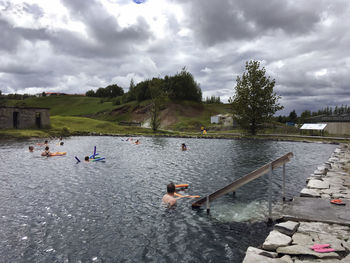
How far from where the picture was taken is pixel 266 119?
58219 millimetres

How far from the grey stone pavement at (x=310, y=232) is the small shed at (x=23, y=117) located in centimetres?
6472

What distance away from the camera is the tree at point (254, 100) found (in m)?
56.9

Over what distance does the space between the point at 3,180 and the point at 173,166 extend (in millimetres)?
13560

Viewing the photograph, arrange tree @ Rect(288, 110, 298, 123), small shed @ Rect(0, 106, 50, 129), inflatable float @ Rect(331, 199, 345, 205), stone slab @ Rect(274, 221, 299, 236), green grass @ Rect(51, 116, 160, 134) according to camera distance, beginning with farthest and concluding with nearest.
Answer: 1. tree @ Rect(288, 110, 298, 123)
2. green grass @ Rect(51, 116, 160, 134)
3. small shed @ Rect(0, 106, 50, 129)
4. inflatable float @ Rect(331, 199, 345, 205)
5. stone slab @ Rect(274, 221, 299, 236)

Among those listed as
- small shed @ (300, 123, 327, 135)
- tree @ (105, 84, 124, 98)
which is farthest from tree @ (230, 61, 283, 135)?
tree @ (105, 84, 124, 98)

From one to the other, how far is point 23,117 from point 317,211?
67.5 m

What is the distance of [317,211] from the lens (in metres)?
9.83

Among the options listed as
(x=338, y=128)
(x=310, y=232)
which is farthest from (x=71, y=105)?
(x=310, y=232)

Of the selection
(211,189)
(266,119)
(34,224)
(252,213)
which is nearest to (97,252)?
(34,224)

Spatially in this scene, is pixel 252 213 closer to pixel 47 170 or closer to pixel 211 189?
pixel 211 189

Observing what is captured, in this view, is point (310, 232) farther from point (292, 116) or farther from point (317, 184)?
point (292, 116)

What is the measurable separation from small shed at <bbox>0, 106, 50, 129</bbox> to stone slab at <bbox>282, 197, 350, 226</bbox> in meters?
64.7

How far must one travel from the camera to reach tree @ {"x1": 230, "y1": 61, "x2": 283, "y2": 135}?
56.9 metres

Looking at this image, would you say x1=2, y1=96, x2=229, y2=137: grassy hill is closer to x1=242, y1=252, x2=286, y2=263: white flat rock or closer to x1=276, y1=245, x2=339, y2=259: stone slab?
x1=242, y1=252, x2=286, y2=263: white flat rock
